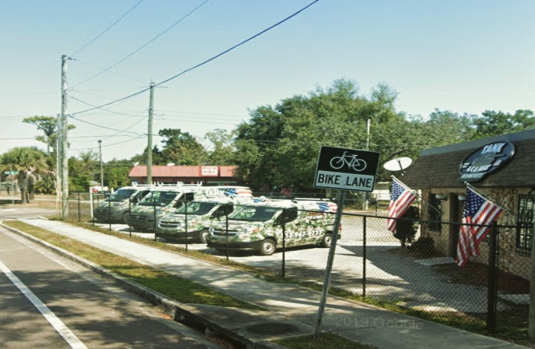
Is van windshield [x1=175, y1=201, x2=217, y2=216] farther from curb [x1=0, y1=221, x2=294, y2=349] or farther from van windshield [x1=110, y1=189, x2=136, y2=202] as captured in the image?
van windshield [x1=110, y1=189, x2=136, y2=202]

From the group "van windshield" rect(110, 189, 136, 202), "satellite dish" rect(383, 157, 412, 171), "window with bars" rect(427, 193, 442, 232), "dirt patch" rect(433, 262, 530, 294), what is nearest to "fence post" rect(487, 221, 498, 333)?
"dirt patch" rect(433, 262, 530, 294)

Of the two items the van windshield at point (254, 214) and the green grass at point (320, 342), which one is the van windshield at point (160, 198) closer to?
the van windshield at point (254, 214)

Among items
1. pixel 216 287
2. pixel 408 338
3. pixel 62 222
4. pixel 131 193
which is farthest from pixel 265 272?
pixel 62 222

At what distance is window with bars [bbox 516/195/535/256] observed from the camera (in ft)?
38.2

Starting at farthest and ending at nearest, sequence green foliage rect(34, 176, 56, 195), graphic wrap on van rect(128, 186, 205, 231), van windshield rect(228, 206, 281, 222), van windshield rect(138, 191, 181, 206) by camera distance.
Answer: green foliage rect(34, 176, 56, 195), van windshield rect(138, 191, 181, 206), graphic wrap on van rect(128, 186, 205, 231), van windshield rect(228, 206, 281, 222)

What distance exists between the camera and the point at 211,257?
14867mm

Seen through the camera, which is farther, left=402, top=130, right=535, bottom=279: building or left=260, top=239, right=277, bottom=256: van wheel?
left=260, top=239, right=277, bottom=256: van wheel

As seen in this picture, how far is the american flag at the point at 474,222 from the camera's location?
9477 millimetres

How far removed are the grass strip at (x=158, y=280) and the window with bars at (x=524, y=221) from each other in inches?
255

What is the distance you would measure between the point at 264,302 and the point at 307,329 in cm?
195

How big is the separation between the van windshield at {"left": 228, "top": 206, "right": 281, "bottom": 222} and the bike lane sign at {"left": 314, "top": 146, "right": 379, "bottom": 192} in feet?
29.4

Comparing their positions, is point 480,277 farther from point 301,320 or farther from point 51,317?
point 51,317

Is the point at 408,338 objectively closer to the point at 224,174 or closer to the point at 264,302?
the point at 264,302

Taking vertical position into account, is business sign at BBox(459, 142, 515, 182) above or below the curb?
above
